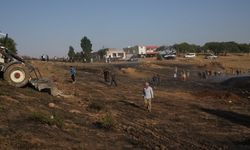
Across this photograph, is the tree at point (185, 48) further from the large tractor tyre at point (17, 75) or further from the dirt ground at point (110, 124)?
the large tractor tyre at point (17, 75)

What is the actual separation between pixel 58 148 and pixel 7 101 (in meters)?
5.34

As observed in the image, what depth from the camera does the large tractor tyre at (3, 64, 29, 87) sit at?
19.2 m

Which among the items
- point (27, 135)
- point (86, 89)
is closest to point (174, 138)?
point (27, 135)

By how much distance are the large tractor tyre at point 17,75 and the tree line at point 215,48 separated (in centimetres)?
13673

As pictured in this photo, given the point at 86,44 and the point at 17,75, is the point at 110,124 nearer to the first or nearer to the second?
the point at 17,75

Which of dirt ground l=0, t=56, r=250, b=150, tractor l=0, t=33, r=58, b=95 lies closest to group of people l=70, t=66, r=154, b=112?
dirt ground l=0, t=56, r=250, b=150

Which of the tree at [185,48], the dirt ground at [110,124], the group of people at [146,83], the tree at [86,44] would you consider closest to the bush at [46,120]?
the dirt ground at [110,124]

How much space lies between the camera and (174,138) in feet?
52.2

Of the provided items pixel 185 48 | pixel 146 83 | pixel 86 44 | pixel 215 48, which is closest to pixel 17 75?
pixel 146 83

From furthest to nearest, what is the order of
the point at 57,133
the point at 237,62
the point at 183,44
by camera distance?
Answer: the point at 183,44 < the point at 237,62 < the point at 57,133

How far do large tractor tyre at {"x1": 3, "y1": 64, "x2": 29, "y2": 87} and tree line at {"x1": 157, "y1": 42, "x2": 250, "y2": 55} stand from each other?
449ft

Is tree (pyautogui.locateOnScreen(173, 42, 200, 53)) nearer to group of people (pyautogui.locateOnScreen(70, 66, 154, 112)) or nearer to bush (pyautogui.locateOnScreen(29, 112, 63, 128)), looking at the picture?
group of people (pyautogui.locateOnScreen(70, 66, 154, 112))

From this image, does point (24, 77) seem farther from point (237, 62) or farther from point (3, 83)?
point (237, 62)

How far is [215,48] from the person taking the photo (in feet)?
530
